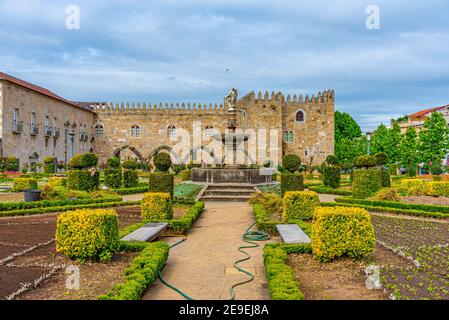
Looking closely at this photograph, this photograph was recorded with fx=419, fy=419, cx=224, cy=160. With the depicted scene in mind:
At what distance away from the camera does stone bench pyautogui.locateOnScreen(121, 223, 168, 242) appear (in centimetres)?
671

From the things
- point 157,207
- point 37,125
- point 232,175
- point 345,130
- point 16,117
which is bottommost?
point 157,207

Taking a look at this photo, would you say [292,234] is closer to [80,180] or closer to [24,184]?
[80,180]

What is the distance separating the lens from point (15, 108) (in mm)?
25156

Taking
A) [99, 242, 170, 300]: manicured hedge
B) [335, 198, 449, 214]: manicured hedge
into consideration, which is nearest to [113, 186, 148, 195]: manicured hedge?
[335, 198, 449, 214]: manicured hedge

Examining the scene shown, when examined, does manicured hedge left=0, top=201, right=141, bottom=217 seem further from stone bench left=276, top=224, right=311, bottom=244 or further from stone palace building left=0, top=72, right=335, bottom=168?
stone palace building left=0, top=72, right=335, bottom=168

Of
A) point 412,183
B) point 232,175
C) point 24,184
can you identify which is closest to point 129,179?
point 24,184

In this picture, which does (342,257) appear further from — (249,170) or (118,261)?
(249,170)

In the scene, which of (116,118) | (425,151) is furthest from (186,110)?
(425,151)

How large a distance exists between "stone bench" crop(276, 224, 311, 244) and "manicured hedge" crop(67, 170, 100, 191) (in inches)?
366

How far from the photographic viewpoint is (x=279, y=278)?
4.50m

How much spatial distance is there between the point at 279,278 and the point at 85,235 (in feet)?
8.62

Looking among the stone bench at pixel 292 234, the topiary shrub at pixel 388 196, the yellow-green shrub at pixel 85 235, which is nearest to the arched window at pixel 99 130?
the topiary shrub at pixel 388 196

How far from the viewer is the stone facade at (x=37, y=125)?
79.6 feet
